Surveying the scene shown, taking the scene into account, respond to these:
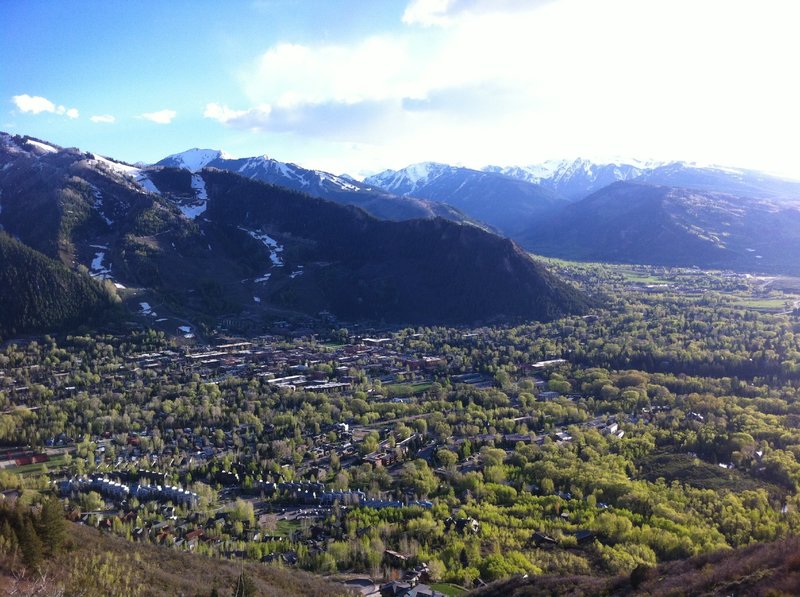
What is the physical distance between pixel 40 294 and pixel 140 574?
9453cm

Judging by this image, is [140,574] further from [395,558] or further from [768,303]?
[768,303]

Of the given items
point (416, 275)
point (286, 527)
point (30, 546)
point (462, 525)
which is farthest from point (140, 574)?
point (416, 275)

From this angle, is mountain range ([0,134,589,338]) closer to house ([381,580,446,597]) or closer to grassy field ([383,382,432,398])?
grassy field ([383,382,432,398])

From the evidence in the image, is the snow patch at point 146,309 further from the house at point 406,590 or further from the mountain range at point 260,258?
the house at point 406,590

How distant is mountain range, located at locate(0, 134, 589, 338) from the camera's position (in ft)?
425

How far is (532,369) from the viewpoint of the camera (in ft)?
310

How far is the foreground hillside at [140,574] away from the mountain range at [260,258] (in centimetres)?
8063

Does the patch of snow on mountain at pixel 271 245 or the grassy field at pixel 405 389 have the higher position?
the patch of snow on mountain at pixel 271 245

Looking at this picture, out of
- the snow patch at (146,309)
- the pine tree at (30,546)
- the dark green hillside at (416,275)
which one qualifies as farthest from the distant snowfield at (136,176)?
the pine tree at (30,546)

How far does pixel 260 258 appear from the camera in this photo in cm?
15688

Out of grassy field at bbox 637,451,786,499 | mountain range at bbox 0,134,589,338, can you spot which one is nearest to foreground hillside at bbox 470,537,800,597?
grassy field at bbox 637,451,786,499

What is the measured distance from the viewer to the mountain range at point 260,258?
5103 inches

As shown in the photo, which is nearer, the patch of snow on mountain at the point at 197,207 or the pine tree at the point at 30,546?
the pine tree at the point at 30,546

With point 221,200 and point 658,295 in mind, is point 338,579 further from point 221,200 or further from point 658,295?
point 221,200
